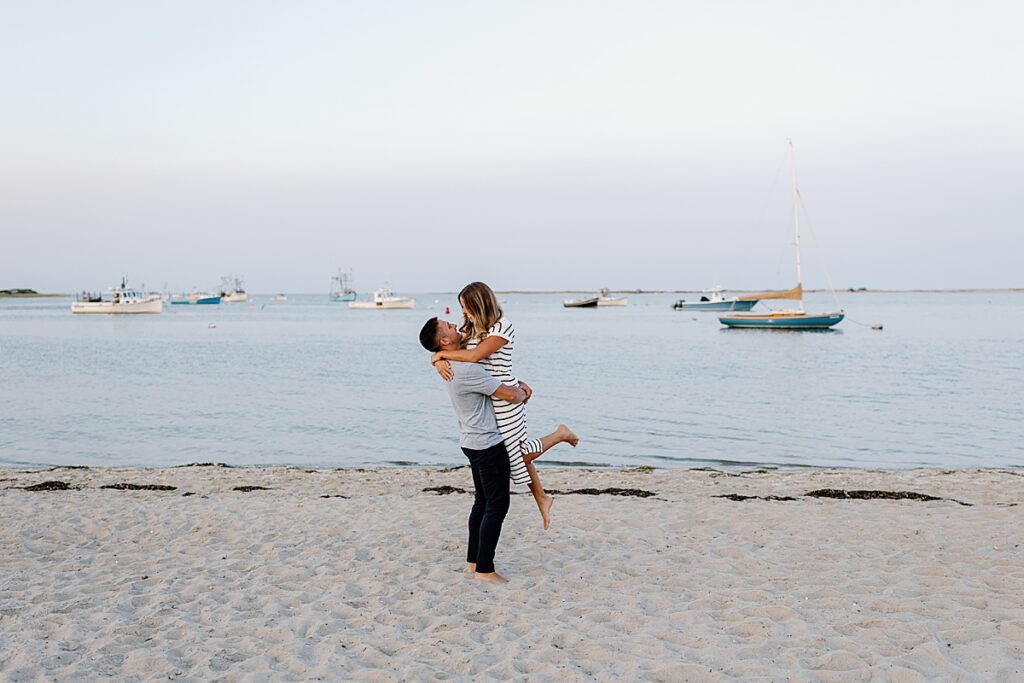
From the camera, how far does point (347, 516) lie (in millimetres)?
8430

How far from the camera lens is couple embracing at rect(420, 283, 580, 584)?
5.45 metres

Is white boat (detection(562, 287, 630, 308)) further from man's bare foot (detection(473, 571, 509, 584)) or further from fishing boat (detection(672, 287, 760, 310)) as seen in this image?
man's bare foot (detection(473, 571, 509, 584))

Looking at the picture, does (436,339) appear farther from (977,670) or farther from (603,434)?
(603,434)

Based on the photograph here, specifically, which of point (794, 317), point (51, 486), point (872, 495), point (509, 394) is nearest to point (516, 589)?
point (509, 394)

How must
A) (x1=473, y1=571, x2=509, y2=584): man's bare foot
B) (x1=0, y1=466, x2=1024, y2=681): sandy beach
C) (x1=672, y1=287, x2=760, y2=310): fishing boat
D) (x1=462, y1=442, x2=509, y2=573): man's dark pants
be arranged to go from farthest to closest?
(x1=672, y1=287, x2=760, y2=310): fishing boat → (x1=473, y1=571, x2=509, y2=584): man's bare foot → (x1=462, y1=442, x2=509, y2=573): man's dark pants → (x1=0, y1=466, x2=1024, y2=681): sandy beach

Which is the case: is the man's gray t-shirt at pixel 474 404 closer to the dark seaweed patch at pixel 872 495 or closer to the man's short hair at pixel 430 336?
the man's short hair at pixel 430 336

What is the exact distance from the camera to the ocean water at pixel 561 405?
15984 millimetres

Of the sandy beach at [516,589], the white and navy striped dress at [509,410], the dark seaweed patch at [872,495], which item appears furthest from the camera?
the dark seaweed patch at [872,495]

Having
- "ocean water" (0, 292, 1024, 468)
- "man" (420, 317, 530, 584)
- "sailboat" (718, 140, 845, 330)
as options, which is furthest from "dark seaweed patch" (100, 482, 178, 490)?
"sailboat" (718, 140, 845, 330)

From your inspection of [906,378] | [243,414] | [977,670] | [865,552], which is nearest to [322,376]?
[243,414]

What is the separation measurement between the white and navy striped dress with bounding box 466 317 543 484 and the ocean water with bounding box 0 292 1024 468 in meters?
8.84

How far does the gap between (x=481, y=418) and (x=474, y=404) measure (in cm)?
10

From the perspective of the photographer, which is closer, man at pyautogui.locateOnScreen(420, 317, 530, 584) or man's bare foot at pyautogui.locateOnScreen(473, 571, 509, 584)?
man at pyautogui.locateOnScreen(420, 317, 530, 584)

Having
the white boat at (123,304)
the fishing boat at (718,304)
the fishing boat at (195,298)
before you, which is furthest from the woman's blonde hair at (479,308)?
the fishing boat at (195,298)
